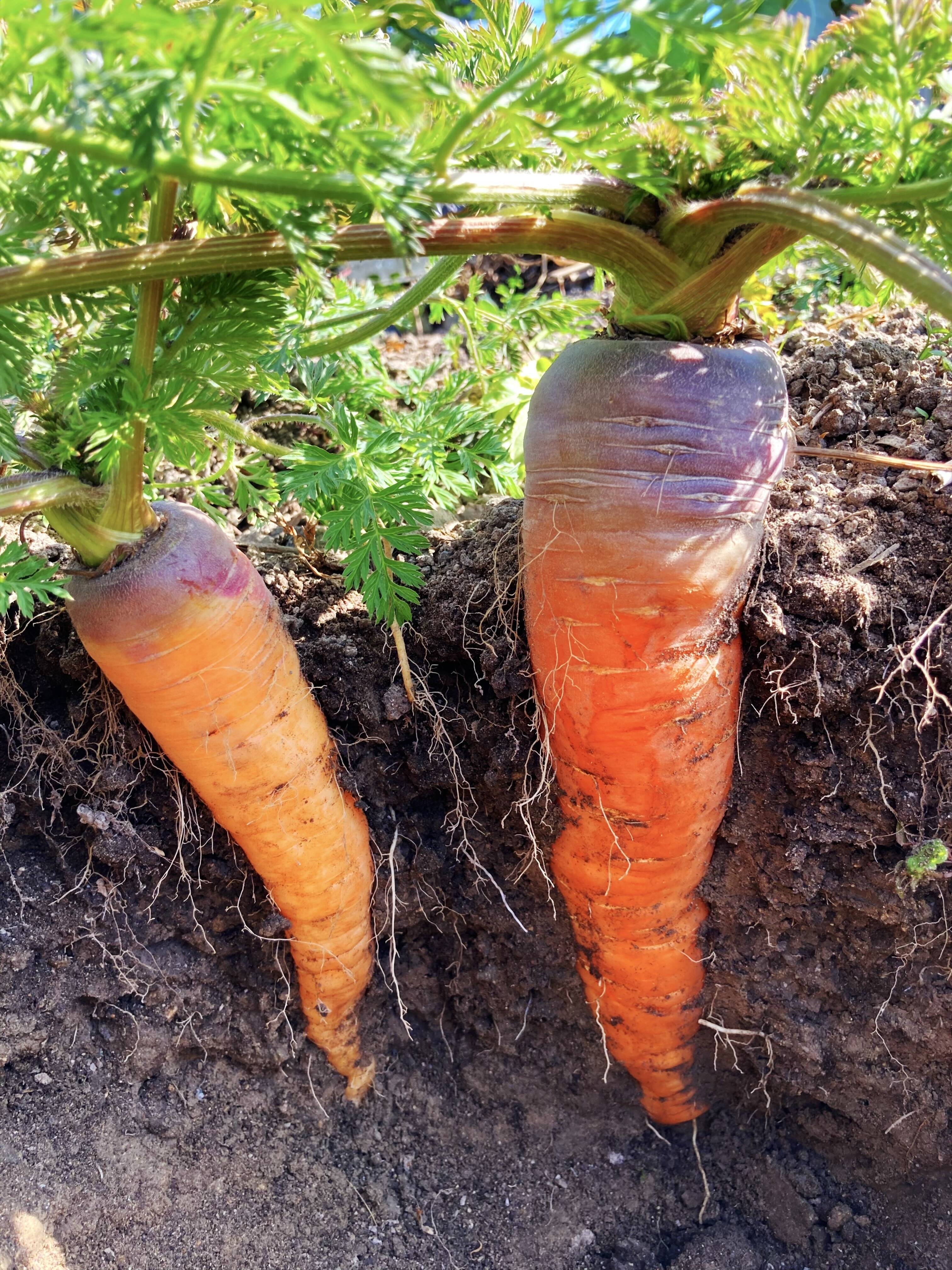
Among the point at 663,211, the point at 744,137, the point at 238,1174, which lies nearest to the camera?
the point at 744,137

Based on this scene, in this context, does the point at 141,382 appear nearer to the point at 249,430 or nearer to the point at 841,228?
the point at 249,430

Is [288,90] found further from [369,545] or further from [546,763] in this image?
[546,763]

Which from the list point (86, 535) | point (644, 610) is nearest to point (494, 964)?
point (644, 610)

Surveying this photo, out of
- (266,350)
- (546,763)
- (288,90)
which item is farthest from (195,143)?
(546,763)

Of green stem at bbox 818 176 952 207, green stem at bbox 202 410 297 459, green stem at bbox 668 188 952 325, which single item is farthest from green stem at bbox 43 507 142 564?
green stem at bbox 818 176 952 207

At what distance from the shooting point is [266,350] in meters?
1.41

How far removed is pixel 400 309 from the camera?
147 centimetres

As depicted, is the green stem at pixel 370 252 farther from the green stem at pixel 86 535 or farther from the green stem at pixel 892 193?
the green stem at pixel 86 535

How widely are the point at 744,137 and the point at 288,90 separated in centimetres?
68

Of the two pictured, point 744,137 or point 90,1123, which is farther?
point 90,1123

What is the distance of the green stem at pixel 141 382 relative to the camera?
3.90 ft

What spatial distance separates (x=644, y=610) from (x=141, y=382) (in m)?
0.91

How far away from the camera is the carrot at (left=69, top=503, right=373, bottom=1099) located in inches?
59.5

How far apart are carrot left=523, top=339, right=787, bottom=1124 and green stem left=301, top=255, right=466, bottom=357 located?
0.84 feet
